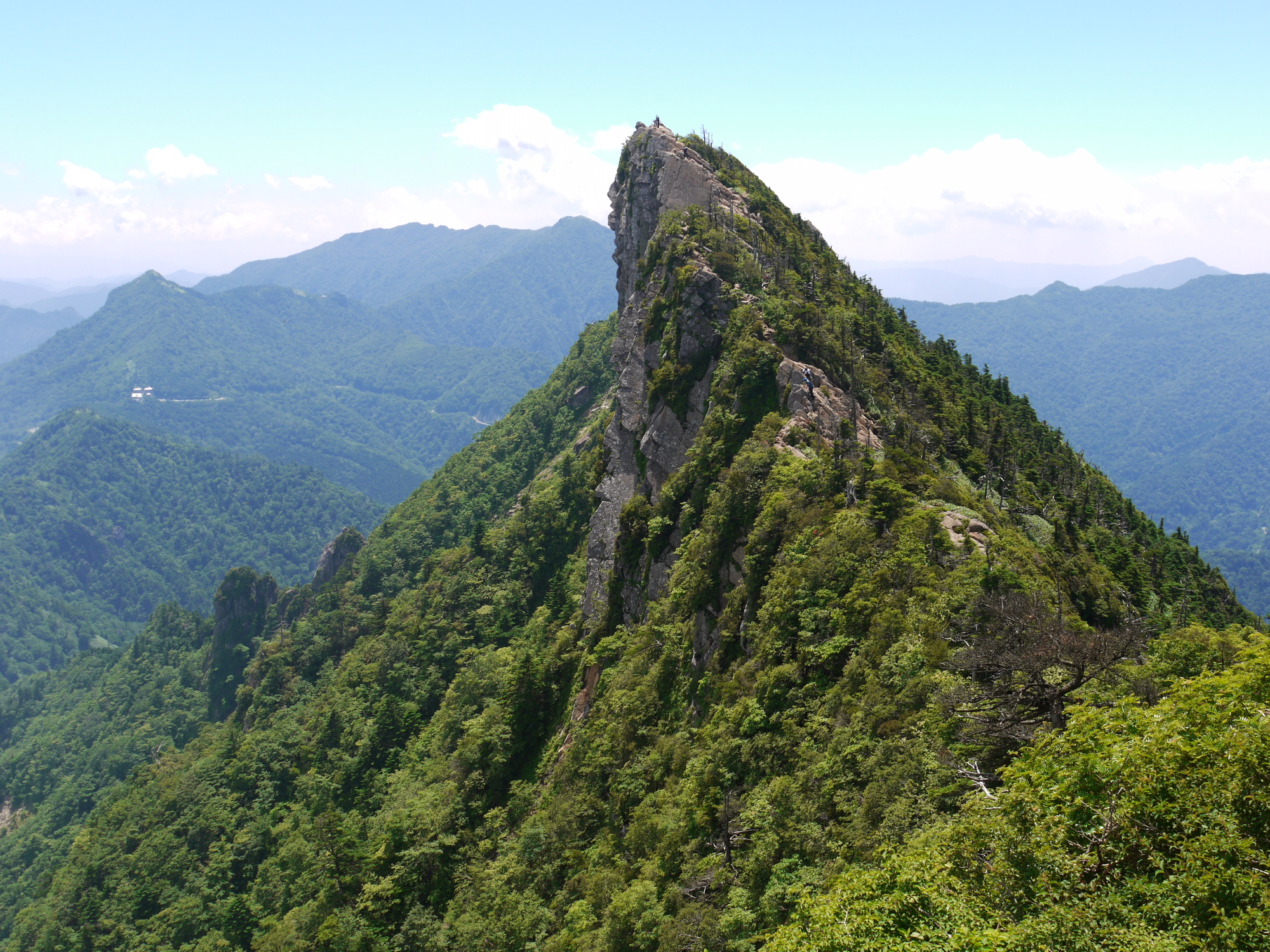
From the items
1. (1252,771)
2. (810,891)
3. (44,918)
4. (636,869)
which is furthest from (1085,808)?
(44,918)

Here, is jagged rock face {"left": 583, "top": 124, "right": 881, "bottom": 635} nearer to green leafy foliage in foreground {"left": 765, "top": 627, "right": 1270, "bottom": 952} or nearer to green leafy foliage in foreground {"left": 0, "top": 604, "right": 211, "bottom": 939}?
green leafy foliage in foreground {"left": 765, "top": 627, "right": 1270, "bottom": 952}

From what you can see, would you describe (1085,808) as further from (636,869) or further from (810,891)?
(636,869)

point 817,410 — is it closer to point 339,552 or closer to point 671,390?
point 671,390

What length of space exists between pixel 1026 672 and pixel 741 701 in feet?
39.6

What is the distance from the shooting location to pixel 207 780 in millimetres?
90938

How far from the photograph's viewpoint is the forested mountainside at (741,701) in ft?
52.9

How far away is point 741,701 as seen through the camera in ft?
99.6

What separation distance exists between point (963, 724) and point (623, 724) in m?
22.7

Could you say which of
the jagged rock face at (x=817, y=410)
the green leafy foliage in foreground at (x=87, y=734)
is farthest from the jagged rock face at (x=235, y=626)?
the jagged rock face at (x=817, y=410)

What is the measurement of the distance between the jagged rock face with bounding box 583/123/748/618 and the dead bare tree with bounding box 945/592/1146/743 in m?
27.8

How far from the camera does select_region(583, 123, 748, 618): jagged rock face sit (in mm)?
56281

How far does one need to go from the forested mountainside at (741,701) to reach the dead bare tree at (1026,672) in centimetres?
12

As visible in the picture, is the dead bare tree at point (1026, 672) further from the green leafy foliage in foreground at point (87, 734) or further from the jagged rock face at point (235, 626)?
the jagged rock face at point (235, 626)

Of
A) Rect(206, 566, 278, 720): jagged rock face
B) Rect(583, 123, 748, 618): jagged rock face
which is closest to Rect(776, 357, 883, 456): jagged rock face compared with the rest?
Rect(583, 123, 748, 618): jagged rock face
